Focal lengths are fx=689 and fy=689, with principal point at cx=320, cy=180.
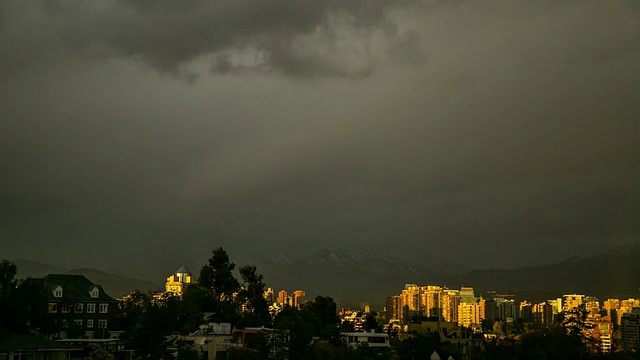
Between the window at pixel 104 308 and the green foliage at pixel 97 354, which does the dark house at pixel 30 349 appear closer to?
the green foliage at pixel 97 354

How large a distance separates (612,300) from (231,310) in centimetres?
12459

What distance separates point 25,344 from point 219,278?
3517 cm

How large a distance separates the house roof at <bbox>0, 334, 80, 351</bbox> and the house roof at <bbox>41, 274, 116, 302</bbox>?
20.8 meters

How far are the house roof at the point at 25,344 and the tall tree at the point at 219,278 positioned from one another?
A: 3298 centimetres

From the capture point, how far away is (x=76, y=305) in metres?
69.4

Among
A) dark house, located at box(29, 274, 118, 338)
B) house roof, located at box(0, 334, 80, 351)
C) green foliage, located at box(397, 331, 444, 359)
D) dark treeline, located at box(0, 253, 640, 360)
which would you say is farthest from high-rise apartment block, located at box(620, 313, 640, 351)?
house roof, located at box(0, 334, 80, 351)

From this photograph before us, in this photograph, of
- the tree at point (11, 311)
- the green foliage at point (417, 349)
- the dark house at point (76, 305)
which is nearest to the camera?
the tree at point (11, 311)

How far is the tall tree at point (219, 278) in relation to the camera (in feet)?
264

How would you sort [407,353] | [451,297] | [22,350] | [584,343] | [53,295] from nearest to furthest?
1. [22,350]
2. [584,343]
3. [53,295]
4. [407,353]
5. [451,297]

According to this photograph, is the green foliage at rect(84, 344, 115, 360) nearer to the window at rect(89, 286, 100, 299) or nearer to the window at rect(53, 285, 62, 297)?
the window at rect(53, 285, 62, 297)

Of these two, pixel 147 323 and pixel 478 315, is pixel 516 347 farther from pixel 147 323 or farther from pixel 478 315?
pixel 478 315

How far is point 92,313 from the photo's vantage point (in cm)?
7069

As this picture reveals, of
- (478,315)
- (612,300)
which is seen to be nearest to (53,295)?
(478,315)

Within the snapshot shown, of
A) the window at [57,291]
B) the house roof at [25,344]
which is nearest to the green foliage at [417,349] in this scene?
the window at [57,291]
